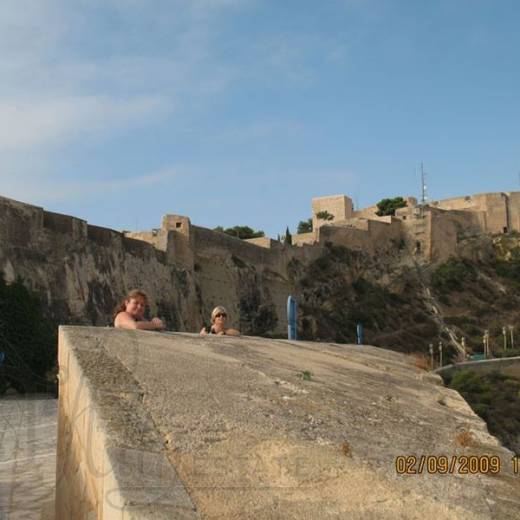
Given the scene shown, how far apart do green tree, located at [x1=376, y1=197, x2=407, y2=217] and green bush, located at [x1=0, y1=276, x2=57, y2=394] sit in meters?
45.8

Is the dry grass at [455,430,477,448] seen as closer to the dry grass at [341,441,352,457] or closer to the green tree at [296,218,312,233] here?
the dry grass at [341,441,352,457]

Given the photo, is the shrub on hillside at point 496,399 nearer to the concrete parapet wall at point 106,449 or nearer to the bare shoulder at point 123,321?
the bare shoulder at point 123,321

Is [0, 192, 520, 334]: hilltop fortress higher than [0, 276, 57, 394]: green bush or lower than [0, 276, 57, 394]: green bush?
higher

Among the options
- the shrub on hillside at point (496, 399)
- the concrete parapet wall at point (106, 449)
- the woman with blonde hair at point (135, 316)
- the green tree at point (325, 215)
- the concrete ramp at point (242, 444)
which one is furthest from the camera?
the green tree at point (325, 215)

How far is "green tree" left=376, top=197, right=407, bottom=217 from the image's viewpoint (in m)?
62.1

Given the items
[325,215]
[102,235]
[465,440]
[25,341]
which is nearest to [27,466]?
[465,440]

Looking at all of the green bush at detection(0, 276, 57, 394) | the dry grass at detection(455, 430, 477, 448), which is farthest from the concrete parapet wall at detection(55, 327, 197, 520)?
the green bush at detection(0, 276, 57, 394)

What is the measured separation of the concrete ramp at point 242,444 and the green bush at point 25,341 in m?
13.7

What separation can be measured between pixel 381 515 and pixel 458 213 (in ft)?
173

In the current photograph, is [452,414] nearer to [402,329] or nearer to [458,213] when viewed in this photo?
[402,329]

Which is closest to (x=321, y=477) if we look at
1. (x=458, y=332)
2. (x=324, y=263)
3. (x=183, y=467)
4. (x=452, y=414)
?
(x=183, y=467)

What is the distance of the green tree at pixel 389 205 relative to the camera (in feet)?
204

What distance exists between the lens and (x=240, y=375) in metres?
3.84

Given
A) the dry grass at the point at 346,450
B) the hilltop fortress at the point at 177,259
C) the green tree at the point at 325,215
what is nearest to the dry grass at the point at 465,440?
the dry grass at the point at 346,450
